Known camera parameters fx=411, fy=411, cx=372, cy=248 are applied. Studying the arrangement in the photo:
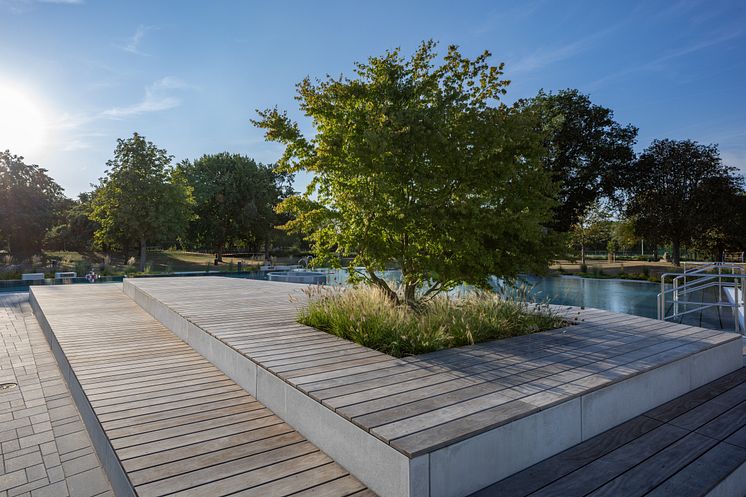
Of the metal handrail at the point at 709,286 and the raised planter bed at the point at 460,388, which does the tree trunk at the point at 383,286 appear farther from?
the metal handrail at the point at 709,286

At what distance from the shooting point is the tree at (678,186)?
2066cm

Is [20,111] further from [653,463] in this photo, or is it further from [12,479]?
[653,463]

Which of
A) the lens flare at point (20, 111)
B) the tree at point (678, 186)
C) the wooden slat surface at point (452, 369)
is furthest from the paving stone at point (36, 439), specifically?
the tree at point (678, 186)

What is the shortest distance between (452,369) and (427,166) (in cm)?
230

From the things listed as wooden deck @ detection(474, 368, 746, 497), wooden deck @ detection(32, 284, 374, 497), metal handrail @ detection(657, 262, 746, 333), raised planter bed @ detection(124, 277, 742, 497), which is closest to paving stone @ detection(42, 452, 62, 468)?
wooden deck @ detection(32, 284, 374, 497)

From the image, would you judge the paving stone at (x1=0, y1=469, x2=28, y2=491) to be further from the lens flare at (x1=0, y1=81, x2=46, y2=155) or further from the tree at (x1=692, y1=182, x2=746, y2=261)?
the tree at (x1=692, y1=182, x2=746, y2=261)

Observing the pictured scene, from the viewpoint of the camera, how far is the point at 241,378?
3420mm

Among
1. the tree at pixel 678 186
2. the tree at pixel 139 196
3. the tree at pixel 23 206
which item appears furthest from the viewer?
the tree at pixel 23 206

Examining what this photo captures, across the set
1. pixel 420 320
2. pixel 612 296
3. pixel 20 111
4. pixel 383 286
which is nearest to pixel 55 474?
pixel 420 320

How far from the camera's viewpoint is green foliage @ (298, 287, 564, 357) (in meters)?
3.71

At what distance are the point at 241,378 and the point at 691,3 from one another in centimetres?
1203

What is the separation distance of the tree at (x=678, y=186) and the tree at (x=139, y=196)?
24.0 metres

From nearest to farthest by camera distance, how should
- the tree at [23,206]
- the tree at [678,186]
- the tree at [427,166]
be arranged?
the tree at [427,166] < the tree at [678,186] < the tree at [23,206]

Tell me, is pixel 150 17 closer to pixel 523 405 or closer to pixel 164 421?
pixel 164 421
